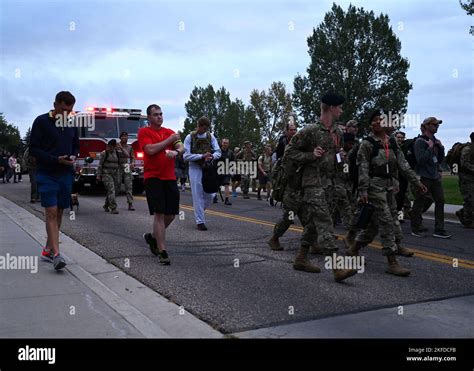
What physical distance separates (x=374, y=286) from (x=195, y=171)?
4773 millimetres

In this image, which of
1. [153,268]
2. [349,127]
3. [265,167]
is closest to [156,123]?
[153,268]

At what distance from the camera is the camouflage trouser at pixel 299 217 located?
629 centimetres

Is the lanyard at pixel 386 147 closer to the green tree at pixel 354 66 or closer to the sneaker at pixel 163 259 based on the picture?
the sneaker at pixel 163 259

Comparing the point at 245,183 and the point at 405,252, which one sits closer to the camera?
the point at 405,252

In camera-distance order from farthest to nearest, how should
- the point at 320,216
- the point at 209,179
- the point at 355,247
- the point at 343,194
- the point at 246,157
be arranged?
the point at 246,157, the point at 209,179, the point at 343,194, the point at 355,247, the point at 320,216

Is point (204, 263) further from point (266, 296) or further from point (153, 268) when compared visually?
point (266, 296)

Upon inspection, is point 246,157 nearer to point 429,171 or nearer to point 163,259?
point 429,171

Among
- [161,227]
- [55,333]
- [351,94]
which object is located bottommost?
[55,333]

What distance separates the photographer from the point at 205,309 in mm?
4812

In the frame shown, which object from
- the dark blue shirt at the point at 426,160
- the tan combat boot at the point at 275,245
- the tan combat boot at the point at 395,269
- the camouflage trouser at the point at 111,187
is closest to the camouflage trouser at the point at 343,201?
the tan combat boot at the point at 275,245

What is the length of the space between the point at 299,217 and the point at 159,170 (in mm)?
1924

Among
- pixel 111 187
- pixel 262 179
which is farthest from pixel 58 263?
pixel 262 179

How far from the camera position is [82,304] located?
16.0ft

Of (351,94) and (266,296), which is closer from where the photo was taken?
(266,296)
